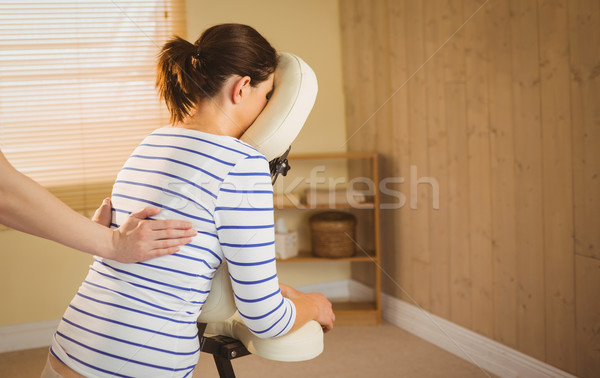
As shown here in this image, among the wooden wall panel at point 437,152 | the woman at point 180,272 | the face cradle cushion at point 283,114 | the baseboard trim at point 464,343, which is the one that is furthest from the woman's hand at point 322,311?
the wooden wall panel at point 437,152

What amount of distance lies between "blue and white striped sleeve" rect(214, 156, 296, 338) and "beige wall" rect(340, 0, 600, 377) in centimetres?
126

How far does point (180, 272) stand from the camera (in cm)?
97

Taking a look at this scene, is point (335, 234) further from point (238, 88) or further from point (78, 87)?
point (238, 88)

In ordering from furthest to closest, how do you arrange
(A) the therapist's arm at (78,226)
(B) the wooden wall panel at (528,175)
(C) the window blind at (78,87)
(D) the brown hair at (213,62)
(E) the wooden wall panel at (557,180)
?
(C) the window blind at (78,87)
(B) the wooden wall panel at (528,175)
(E) the wooden wall panel at (557,180)
(D) the brown hair at (213,62)
(A) the therapist's arm at (78,226)

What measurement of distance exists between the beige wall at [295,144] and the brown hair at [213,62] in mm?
1912

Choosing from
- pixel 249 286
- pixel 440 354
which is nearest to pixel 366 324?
pixel 440 354

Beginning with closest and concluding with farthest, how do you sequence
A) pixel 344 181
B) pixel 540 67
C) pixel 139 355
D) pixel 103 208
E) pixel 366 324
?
pixel 139 355 → pixel 103 208 → pixel 540 67 → pixel 366 324 → pixel 344 181

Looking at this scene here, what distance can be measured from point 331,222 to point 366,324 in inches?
20.6

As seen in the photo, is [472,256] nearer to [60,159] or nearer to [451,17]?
[451,17]

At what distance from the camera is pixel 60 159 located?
2715 mm

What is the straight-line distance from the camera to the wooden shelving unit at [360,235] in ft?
9.41

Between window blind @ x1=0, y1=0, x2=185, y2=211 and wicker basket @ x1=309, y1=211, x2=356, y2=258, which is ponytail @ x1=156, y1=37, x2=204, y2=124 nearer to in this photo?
window blind @ x1=0, y1=0, x2=185, y2=211

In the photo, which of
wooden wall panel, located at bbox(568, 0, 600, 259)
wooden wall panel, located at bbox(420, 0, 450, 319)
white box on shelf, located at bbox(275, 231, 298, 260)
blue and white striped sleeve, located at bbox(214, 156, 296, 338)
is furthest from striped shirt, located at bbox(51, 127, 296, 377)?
white box on shelf, located at bbox(275, 231, 298, 260)

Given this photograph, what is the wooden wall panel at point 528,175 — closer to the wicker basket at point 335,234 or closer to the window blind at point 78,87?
the wicker basket at point 335,234
